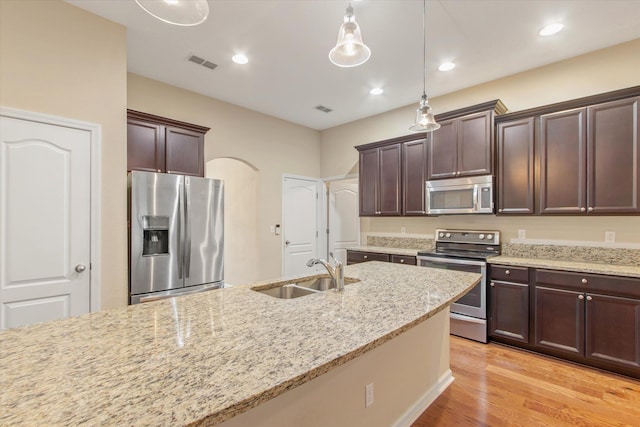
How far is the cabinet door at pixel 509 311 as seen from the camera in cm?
302

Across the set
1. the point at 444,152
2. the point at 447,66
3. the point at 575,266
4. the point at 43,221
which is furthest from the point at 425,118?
the point at 43,221

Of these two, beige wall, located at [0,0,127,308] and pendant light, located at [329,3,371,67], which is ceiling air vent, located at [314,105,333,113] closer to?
beige wall, located at [0,0,127,308]

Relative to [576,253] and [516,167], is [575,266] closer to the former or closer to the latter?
[576,253]

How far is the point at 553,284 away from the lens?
2.86 meters

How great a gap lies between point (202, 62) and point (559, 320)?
14.4 ft

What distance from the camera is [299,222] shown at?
5.36 meters

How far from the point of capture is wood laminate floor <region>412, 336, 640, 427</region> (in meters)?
2.05

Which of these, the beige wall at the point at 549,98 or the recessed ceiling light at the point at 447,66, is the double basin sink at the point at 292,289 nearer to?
the beige wall at the point at 549,98

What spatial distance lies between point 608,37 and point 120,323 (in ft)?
14.4

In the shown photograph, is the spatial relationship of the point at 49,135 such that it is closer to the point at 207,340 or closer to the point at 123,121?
the point at 123,121

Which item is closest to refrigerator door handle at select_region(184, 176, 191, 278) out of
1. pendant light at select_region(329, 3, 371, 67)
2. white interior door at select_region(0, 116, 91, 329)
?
white interior door at select_region(0, 116, 91, 329)

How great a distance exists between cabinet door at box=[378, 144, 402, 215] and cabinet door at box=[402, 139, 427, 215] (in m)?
0.07

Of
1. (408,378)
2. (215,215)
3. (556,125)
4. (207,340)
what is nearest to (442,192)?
(556,125)

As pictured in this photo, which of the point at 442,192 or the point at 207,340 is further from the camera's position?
the point at 442,192
